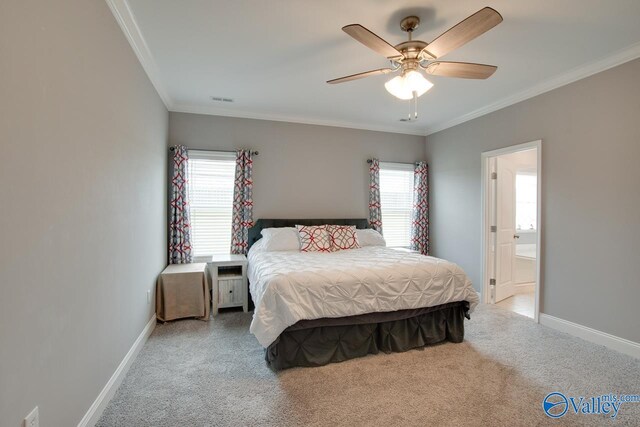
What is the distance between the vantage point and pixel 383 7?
6.77ft

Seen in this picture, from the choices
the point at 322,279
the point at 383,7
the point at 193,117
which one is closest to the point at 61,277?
the point at 322,279

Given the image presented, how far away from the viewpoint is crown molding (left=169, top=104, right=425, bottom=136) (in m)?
4.05

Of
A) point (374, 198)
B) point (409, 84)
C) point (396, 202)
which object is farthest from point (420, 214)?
point (409, 84)

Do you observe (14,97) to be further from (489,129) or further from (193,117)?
(489,129)

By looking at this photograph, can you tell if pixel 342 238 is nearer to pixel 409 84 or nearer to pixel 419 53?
pixel 409 84

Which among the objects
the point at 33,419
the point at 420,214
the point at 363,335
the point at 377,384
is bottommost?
the point at 377,384

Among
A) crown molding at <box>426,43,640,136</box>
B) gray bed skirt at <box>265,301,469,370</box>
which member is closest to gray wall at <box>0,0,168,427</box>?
gray bed skirt at <box>265,301,469,370</box>

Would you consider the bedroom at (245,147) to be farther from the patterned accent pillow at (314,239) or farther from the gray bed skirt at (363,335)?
the patterned accent pillow at (314,239)

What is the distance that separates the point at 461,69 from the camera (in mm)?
2275

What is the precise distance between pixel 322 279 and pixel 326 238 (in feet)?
5.12

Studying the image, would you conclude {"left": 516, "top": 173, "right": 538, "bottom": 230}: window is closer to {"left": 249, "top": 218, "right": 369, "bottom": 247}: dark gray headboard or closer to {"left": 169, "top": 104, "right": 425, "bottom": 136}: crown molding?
{"left": 169, "top": 104, "right": 425, "bottom": 136}: crown molding

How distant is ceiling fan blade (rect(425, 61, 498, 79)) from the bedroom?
33cm

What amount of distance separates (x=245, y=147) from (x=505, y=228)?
3908mm


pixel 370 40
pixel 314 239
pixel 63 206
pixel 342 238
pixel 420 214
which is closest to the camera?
pixel 63 206
